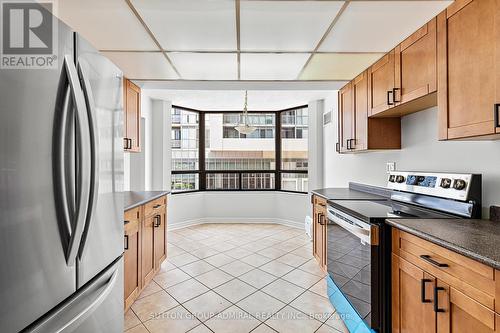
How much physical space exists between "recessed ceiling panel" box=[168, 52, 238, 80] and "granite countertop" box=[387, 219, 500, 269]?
1.94m

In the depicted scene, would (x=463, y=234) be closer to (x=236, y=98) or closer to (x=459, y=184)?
(x=459, y=184)

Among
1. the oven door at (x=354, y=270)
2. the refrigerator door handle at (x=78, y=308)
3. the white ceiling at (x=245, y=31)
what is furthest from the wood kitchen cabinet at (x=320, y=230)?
the refrigerator door handle at (x=78, y=308)

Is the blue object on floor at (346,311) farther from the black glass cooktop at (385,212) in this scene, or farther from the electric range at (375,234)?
the black glass cooktop at (385,212)

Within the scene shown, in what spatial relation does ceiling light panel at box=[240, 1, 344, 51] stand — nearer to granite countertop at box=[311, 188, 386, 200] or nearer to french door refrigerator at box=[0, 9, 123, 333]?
french door refrigerator at box=[0, 9, 123, 333]

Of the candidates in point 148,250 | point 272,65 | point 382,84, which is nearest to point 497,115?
point 382,84

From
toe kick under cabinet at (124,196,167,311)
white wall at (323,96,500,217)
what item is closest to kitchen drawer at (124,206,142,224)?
toe kick under cabinet at (124,196,167,311)

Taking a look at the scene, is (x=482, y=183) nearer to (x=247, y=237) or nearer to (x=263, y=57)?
(x=263, y=57)

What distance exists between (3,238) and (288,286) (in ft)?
7.97

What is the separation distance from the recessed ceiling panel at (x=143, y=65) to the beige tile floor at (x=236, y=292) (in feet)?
7.40

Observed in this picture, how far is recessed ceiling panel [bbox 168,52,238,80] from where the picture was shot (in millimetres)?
2348

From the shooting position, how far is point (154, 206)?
279 cm

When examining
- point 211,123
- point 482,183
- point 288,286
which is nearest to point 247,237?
point 288,286

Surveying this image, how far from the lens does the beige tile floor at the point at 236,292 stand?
80.0 inches

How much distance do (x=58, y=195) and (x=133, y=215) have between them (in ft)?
4.58
